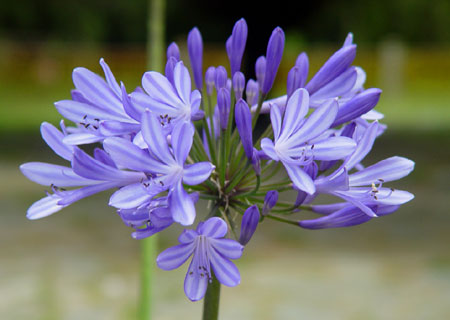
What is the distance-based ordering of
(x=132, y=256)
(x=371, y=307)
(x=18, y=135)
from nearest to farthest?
1. (x=371, y=307)
2. (x=132, y=256)
3. (x=18, y=135)

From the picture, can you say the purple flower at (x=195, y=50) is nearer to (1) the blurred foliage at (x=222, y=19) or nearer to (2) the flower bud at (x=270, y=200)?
(2) the flower bud at (x=270, y=200)

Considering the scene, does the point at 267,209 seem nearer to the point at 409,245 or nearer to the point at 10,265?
the point at 10,265

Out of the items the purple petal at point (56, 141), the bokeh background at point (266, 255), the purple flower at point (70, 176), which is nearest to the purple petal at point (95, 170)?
the purple flower at point (70, 176)

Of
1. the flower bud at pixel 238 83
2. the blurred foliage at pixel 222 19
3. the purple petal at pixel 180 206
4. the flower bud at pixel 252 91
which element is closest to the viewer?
the purple petal at pixel 180 206

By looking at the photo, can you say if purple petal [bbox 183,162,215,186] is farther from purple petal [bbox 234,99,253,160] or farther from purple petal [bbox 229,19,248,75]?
purple petal [bbox 229,19,248,75]

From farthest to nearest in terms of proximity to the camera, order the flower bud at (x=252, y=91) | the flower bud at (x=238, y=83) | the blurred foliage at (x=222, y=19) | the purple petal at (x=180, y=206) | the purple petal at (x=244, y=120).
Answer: the blurred foliage at (x=222, y=19) < the flower bud at (x=252, y=91) < the flower bud at (x=238, y=83) < the purple petal at (x=244, y=120) < the purple petal at (x=180, y=206)

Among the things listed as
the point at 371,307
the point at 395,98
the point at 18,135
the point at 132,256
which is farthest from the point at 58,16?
the point at 371,307
